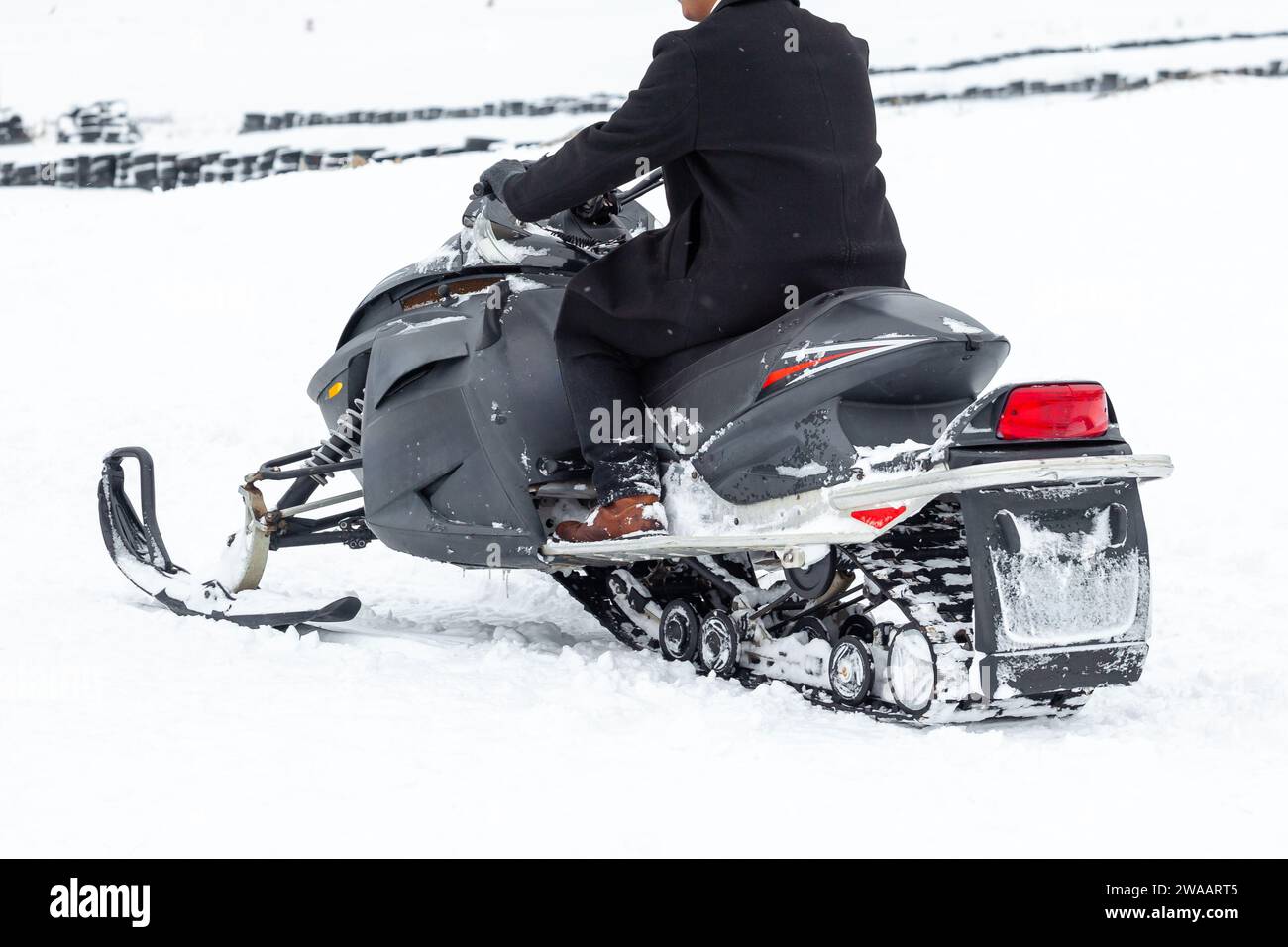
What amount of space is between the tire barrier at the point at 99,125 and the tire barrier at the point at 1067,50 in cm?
962

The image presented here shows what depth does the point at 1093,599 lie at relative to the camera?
2830 mm

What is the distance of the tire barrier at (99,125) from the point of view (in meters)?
18.2

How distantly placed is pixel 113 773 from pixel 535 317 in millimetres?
1639

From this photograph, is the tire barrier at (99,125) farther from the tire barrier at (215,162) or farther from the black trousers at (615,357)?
the black trousers at (615,357)

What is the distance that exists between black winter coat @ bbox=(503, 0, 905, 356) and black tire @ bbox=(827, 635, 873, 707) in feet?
2.47

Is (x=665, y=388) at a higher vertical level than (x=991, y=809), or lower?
higher

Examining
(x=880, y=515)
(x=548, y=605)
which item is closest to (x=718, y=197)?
(x=880, y=515)

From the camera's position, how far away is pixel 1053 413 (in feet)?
9.02

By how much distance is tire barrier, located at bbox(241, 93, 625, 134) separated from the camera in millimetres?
17438

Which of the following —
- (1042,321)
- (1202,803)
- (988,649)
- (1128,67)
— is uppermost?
(1128,67)

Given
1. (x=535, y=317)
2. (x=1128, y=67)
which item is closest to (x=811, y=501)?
(x=535, y=317)

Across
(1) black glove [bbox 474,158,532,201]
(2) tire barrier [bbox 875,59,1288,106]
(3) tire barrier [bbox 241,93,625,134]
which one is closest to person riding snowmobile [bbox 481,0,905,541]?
(1) black glove [bbox 474,158,532,201]

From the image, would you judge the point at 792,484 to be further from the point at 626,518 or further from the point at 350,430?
the point at 350,430

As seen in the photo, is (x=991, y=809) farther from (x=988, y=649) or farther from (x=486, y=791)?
(x=486, y=791)
